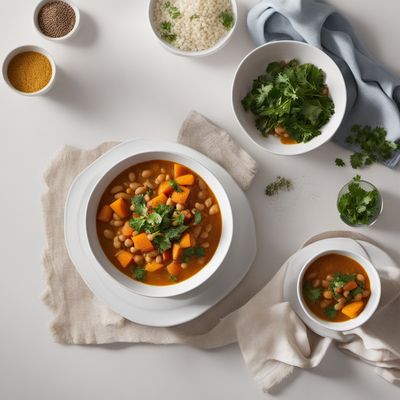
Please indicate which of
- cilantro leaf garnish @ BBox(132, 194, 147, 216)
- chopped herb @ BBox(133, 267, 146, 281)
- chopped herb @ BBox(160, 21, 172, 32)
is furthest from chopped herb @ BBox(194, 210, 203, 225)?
chopped herb @ BBox(160, 21, 172, 32)

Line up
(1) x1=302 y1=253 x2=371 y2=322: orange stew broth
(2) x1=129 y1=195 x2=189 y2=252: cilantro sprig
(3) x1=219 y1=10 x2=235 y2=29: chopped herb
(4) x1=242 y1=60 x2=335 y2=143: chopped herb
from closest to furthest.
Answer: (2) x1=129 y1=195 x2=189 y2=252: cilantro sprig, (1) x1=302 y1=253 x2=371 y2=322: orange stew broth, (4) x1=242 y1=60 x2=335 y2=143: chopped herb, (3) x1=219 y1=10 x2=235 y2=29: chopped herb

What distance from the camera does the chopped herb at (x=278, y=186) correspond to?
11.9 feet

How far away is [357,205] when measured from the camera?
11.6ft

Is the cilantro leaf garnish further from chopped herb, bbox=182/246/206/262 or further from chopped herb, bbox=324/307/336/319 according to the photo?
chopped herb, bbox=324/307/336/319

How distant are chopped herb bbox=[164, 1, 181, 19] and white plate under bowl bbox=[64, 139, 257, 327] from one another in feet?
2.65

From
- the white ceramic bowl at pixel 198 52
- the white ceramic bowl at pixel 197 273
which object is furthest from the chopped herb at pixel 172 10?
the white ceramic bowl at pixel 197 273

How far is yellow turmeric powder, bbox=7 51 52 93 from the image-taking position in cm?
358

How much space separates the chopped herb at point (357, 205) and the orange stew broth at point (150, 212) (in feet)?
2.74

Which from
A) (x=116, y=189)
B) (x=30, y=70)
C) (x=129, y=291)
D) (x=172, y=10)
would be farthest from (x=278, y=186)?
(x=30, y=70)

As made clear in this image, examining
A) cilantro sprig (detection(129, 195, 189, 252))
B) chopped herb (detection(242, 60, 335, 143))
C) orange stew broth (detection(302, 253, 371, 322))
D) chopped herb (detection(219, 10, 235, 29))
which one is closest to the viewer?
cilantro sprig (detection(129, 195, 189, 252))

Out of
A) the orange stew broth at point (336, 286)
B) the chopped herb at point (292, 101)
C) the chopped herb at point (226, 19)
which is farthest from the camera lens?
the chopped herb at point (226, 19)

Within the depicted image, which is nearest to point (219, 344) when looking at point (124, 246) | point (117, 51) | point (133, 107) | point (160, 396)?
point (160, 396)

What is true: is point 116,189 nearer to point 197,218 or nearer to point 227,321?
point 197,218

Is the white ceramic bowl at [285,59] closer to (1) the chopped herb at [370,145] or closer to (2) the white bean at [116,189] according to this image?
(1) the chopped herb at [370,145]
